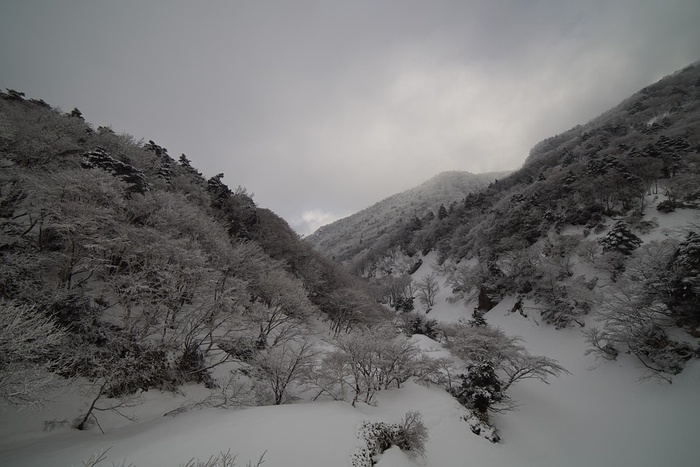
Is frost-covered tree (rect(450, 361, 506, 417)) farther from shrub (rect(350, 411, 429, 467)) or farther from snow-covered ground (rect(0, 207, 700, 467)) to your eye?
shrub (rect(350, 411, 429, 467))

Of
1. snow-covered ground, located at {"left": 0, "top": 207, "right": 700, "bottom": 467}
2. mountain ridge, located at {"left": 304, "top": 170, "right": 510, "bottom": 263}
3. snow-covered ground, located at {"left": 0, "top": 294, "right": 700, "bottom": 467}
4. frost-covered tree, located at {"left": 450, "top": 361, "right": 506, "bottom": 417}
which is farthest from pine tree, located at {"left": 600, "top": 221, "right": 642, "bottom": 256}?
mountain ridge, located at {"left": 304, "top": 170, "right": 510, "bottom": 263}

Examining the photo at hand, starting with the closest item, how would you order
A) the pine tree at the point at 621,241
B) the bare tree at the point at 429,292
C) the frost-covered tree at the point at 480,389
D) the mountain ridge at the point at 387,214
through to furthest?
the frost-covered tree at the point at 480,389 → the pine tree at the point at 621,241 → the bare tree at the point at 429,292 → the mountain ridge at the point at 387,214

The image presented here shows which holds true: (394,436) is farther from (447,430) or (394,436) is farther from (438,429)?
(447,430)

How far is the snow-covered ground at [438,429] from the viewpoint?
7.52m

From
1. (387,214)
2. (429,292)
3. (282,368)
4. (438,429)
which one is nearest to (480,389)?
(438,429)

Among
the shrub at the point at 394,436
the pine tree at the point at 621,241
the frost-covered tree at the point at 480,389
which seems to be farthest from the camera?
the pine tree at the point at 621,241

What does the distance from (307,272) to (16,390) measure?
91.1 feet

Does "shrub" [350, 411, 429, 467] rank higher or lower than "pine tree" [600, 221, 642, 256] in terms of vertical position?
lower

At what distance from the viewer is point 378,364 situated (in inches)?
595

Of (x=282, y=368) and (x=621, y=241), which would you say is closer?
(x=282, y=368)

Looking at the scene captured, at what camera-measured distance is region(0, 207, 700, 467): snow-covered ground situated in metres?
7.52

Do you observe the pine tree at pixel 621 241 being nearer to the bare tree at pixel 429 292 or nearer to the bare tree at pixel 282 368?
the bare tree at pixel 429 292

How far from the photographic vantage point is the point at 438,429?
1306 cm

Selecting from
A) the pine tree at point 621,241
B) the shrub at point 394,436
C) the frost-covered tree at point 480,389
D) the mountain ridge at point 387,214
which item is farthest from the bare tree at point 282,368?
the mountain ridge at point 387,214
